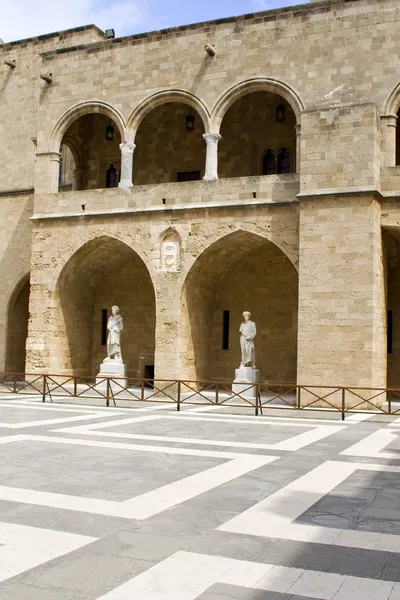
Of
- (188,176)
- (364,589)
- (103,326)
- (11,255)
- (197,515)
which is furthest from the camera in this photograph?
(11,255)

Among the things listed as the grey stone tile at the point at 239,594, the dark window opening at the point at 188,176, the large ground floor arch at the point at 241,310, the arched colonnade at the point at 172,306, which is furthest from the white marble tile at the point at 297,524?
the dark window opening at the point at 188,176

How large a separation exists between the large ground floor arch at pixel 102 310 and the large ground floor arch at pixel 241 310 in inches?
90.4

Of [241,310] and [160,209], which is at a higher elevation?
[160,209]

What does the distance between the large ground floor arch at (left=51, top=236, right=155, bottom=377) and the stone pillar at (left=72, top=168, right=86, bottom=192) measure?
3.26 metres

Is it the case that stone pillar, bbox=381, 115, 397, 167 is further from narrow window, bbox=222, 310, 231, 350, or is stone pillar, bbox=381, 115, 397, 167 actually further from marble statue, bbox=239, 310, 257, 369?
narrow window, bbox=222, 310, 231, 350

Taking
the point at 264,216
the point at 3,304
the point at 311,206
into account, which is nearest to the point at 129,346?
the point at 3,304

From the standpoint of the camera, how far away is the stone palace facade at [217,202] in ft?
55.3

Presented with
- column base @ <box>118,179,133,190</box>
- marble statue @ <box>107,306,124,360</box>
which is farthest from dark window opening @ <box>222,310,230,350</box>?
→ column base @ <box>118,179,133,190</box>

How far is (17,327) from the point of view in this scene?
24.3 m

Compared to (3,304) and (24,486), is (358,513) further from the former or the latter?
(3,304)

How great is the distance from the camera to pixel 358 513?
6.23 metres

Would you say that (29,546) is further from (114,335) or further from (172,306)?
(114,335)

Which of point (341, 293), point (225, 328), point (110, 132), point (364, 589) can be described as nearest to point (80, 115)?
point (110, 132)

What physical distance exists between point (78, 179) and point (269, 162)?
22.2 feet
